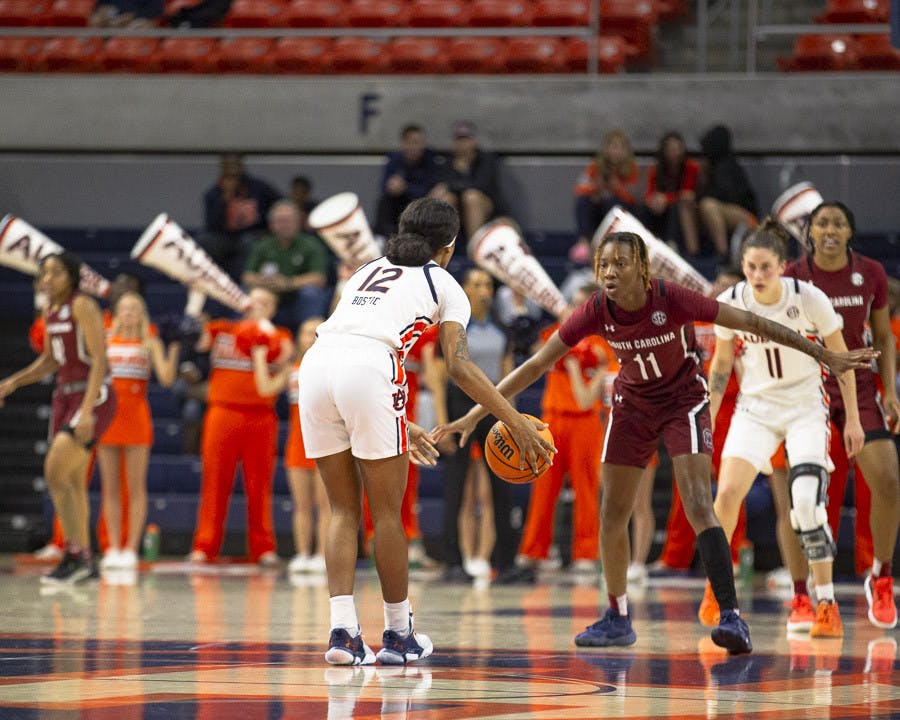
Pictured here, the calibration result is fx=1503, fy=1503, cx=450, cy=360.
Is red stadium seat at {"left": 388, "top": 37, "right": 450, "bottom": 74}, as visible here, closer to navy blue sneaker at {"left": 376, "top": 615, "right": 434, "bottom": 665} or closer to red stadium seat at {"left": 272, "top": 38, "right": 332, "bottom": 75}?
red stadium seat at {"left": 272, "top": 38, "right": 332, "bottom": 75}

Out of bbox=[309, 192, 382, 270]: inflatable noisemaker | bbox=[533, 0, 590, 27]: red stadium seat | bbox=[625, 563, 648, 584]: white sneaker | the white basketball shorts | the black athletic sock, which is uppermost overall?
bbox=[533, 0, 590, 27]: red stadium seat

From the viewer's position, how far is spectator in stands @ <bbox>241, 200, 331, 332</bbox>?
12898 millimetres

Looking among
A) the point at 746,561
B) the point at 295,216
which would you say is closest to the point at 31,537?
the point at 295,216

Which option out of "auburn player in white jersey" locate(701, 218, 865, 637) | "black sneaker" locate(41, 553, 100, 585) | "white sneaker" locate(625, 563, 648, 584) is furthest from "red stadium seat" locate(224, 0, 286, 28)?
"auburn player in white jersey" locate(701, 218, 865, 637)

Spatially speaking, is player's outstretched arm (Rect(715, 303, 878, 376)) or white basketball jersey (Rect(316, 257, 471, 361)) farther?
player's outstretched arm (Rect(715, 303, 878, 376))

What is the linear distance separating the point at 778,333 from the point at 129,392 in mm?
5920

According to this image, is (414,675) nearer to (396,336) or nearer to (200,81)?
(396,336)

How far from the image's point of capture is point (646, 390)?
6539 mm

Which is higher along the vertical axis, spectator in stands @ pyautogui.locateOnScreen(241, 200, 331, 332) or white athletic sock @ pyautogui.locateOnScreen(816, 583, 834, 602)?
spectator in stands @ pyautogui.locateOnScreen(241, 200, 331, 332)

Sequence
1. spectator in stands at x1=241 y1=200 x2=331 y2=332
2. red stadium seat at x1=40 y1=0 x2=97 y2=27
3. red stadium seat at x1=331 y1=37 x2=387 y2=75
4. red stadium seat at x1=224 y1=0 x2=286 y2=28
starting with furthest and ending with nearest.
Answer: red stadium seat at x1=40 y1=0 x2=97 y2=27
red stadium seat at x1=224 y1=0 x2=286 y2=28
red stadium seat at x1=331 y1=37 x2=387 y2=75
spectator in stands at x1=241 y1=200 x2=331 y2=332

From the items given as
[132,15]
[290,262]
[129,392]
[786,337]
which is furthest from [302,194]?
[786,337]

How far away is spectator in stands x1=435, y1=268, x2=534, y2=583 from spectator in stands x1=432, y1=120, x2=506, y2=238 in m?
3.11

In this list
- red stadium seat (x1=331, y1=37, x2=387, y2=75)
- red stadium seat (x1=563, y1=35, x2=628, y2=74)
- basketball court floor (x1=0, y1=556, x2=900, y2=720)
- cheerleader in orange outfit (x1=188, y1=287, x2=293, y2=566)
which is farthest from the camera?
red stadium seat (x1=331, y1=37, x2=387, y2=75)

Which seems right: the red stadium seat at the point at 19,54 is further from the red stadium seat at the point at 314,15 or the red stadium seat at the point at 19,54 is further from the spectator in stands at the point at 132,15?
the red stadium seat at the point at 314,15
